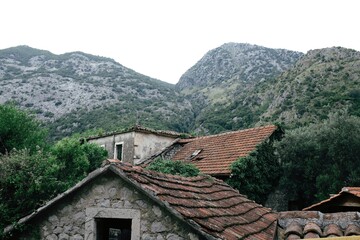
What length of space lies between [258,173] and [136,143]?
26.4ft

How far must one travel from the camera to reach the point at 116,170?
5023 mm

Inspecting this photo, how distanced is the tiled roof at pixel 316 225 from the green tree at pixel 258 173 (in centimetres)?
1062

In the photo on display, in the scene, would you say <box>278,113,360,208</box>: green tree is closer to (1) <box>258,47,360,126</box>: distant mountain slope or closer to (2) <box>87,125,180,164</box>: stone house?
(2) <box>87,125,180,164</box>: stone house

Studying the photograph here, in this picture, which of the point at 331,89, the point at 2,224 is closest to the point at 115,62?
the point at 331,89

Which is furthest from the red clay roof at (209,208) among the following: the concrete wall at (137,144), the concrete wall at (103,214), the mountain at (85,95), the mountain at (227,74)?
the mountain at (227,74)

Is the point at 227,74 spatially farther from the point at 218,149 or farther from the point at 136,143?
the point at 218,149

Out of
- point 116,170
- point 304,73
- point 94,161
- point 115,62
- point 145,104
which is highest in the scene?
point 115,62

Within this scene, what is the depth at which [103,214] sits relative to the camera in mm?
5125

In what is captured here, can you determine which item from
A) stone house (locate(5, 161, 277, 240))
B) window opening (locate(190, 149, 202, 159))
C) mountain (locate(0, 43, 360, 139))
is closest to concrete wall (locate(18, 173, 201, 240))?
stone house (locate(5, 161, 277, 240))

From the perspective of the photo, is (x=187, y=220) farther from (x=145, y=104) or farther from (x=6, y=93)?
(x=6, y=93)

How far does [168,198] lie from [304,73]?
4724 cm

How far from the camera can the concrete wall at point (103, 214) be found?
483 centimetres

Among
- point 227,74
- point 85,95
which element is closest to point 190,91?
point 227,74

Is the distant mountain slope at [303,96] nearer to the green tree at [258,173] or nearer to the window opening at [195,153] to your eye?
the green tree at [258,173]
